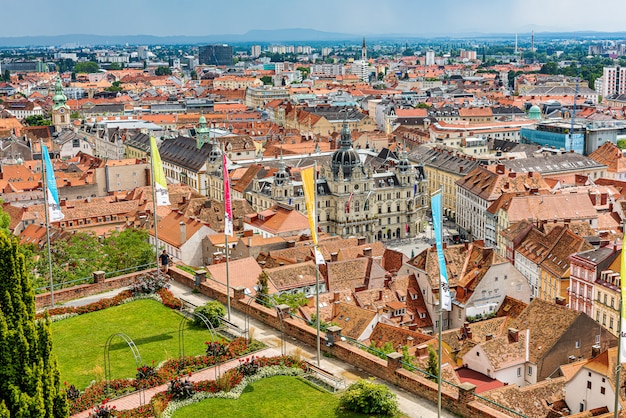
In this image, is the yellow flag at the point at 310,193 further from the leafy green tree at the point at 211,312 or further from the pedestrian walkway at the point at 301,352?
the leafy green tree at the point at 211,312

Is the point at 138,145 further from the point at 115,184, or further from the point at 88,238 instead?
the point at 88,238

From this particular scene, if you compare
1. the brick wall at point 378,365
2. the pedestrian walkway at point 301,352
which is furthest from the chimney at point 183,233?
the brick wall at point 378,365

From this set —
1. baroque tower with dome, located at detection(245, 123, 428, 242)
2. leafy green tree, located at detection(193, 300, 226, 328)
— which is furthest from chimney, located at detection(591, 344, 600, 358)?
baroque tower with dome, located at detection(245, 123, 428, 242)

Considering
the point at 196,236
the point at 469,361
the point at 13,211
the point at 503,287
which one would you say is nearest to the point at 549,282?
the point at 503,287

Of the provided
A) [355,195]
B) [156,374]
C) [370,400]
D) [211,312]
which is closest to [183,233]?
[355,195]

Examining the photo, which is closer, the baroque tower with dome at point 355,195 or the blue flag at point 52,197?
the blue flag at point 52,197

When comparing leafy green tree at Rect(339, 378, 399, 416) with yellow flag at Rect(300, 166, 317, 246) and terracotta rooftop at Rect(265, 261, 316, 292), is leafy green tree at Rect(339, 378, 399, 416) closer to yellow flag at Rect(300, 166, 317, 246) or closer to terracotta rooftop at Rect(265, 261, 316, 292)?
yellow flag at Rect(300, 166, 317, 246)
